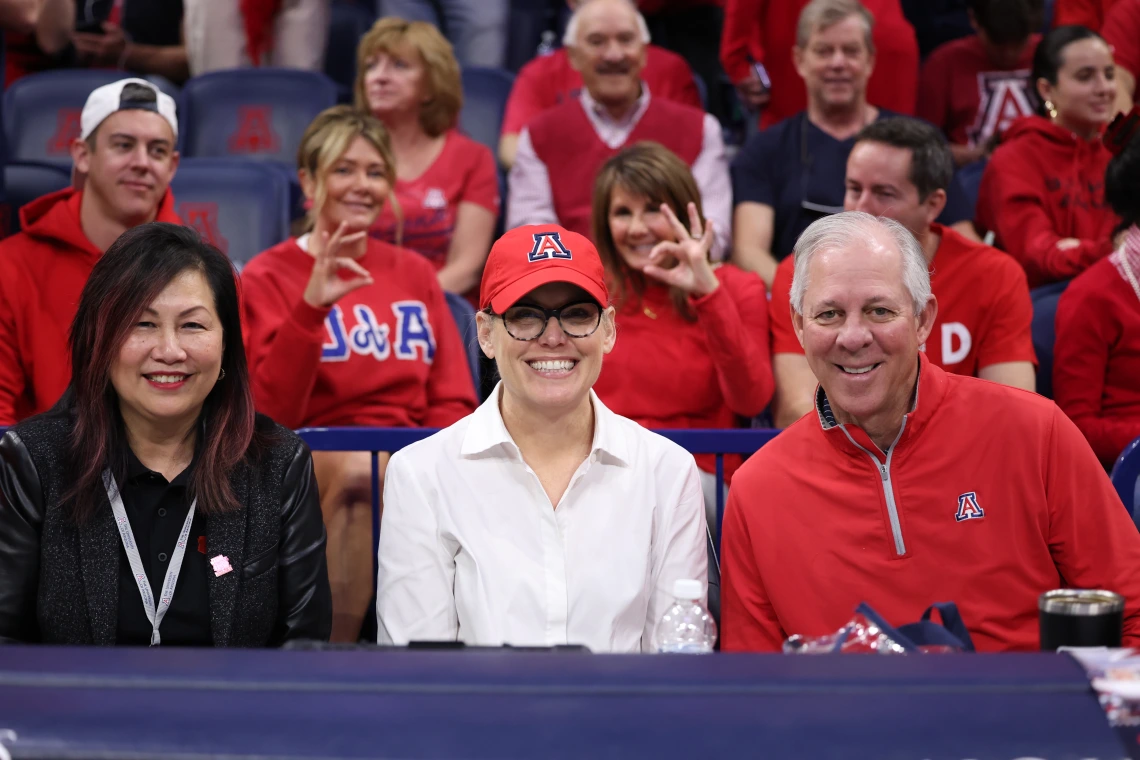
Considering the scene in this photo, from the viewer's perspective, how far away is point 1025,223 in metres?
4.66

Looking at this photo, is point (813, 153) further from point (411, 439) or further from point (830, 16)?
point (411, 439)

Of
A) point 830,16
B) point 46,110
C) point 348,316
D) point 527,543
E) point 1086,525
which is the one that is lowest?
point 527,543

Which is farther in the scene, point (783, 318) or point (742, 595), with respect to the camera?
point (783, 318)

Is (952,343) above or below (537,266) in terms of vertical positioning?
below

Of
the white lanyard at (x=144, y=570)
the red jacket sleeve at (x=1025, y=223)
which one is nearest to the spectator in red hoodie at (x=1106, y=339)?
the red jacket sleeve at (x=1025, y=223)

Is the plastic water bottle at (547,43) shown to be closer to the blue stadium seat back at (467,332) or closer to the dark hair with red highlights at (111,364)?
the blue stadium seat back at (467,332)

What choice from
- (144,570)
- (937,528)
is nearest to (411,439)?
(144,570)

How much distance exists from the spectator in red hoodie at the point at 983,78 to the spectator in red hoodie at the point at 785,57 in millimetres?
327

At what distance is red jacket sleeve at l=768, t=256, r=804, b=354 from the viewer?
3.75 m

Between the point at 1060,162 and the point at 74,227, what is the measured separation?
11.5 feet

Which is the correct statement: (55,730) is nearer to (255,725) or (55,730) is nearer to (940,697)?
(255,725)

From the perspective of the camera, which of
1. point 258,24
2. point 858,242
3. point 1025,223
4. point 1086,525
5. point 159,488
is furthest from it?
point 258,24

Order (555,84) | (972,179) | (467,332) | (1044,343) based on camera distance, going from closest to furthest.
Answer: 1. (1044,343)
2. (467,332)
3. (972,179)
4. (555,84)

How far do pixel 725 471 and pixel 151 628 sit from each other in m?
1.42
